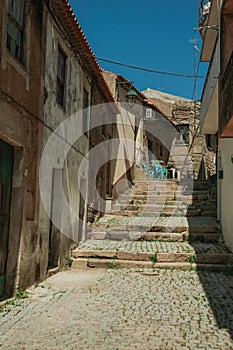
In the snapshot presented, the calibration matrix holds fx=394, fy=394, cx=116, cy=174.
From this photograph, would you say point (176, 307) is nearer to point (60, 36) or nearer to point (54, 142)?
point (54, 142)

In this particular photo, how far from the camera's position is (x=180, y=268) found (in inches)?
→ 397

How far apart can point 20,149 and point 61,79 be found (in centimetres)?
A: 329

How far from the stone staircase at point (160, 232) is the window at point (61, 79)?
4210 mm

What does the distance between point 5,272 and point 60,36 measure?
222 inches

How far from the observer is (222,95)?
28.3ft

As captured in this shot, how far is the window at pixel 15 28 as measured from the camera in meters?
6.58

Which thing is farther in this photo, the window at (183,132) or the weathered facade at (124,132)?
the window at (183,132)

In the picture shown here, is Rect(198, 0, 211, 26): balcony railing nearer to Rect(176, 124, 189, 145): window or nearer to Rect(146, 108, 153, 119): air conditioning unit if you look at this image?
Rect(146, 108, 153, 119): air conditioning unit

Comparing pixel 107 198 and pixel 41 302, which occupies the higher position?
pixel 107 198

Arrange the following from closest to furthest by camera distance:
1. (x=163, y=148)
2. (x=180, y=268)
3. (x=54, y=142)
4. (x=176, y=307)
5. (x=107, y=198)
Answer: (x=176, y=307) → (x=54, y=142) → (x=180, y=268) → (x=107, y=198) → (x=163, y=148)

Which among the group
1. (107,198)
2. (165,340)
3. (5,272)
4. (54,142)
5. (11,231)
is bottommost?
(165,340)

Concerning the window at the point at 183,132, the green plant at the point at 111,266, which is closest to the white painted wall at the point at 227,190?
the green plant at the point at 111,266

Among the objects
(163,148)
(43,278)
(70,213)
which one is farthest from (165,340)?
(163,148)

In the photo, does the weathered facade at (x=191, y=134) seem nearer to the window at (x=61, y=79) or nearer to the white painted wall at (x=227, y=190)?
the white painted wall at (x=227, y=190)
